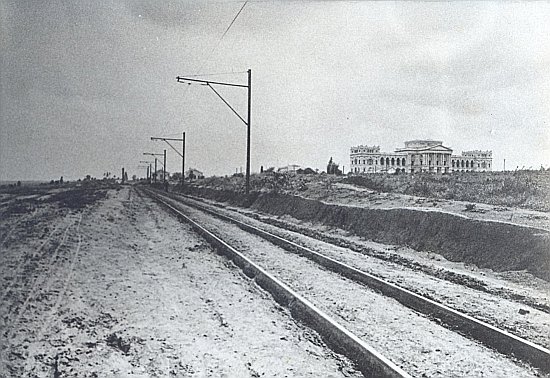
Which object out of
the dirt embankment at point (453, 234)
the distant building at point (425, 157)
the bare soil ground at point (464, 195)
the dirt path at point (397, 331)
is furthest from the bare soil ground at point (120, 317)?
the distant building at point (425, 157)

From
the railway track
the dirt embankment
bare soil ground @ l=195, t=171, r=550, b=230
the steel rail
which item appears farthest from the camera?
bare soil ground @ l=195, t=171, r=550, b=230

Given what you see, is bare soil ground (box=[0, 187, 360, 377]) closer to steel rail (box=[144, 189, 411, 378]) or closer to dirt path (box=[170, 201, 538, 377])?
steel rail (box=[144, 189, 411, 378])

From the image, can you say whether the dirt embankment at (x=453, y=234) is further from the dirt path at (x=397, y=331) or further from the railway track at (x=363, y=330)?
the dirt path at (x=397, y=331)

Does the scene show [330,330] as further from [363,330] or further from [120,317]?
[120,317]

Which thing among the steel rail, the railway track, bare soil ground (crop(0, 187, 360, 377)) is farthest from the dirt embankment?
bare soil ground (crop(0, 187, 360, 377))

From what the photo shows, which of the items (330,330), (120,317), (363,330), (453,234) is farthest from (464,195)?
(120,317)

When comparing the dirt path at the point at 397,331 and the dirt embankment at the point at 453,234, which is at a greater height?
the dirt embankment at the point at 453,234

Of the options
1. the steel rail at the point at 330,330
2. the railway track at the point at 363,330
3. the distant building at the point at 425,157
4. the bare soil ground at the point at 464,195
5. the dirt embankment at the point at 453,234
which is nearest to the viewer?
the steel rail at the point at 330,330

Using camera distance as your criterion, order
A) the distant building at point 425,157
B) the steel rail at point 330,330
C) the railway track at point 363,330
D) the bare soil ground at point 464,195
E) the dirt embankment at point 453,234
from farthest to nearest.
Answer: the distant building at point 425,157
the bare soil ground at point 464,195
the dirt embankment at point 453,234
the railway track at point 363,330
the steel rail at point 330,330
